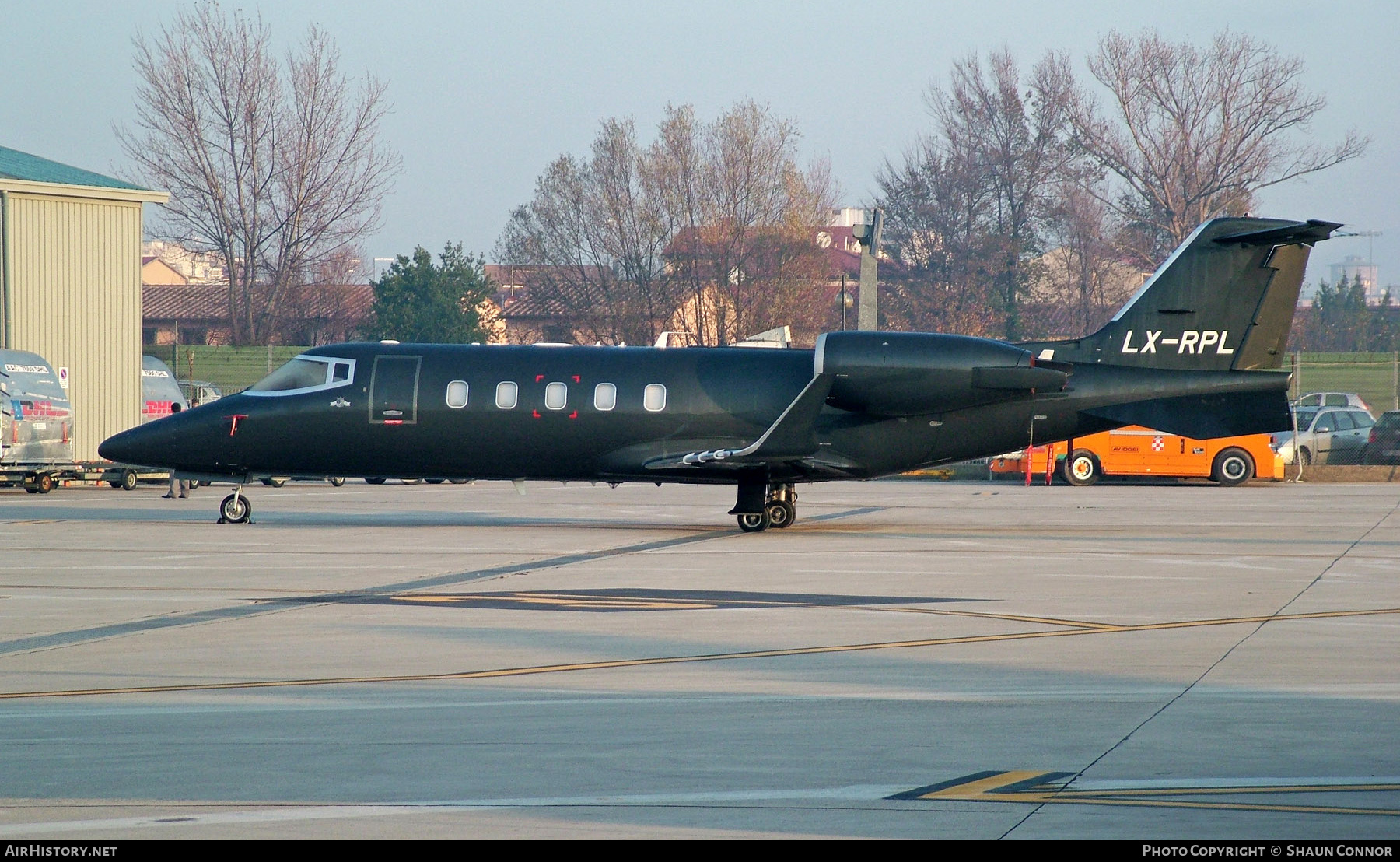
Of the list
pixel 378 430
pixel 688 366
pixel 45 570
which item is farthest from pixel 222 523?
pixel 688 366

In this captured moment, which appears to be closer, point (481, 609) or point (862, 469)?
point (481, 609)

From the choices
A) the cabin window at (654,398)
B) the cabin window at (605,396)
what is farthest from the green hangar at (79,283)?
the cabin window at (654,398)

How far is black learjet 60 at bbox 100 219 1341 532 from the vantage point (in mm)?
21172

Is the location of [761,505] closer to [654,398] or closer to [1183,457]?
[654,398]

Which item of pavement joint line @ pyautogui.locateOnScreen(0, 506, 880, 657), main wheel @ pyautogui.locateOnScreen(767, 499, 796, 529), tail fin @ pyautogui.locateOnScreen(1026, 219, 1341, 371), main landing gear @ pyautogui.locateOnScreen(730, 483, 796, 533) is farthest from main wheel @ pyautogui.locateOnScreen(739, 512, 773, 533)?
tail fin @ pyautogui.locateOnScreen(1026, 219, 1341, 371)

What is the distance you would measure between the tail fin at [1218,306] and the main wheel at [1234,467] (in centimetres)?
1337

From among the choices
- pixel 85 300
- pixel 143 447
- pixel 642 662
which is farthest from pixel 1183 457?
pixel 85 300

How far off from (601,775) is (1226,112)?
6979 centimetres

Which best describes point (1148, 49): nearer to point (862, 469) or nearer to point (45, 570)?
point (862, 469)

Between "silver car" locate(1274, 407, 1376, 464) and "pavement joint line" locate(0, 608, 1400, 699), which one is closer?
"pavement joint line" locate(0, 608, 1400, 699)

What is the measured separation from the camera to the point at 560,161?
224ft

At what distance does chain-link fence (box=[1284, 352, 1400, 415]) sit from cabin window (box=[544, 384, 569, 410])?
20.6 meters

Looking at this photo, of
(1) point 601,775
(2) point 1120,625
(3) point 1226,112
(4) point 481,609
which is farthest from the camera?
(3) point 1226,112

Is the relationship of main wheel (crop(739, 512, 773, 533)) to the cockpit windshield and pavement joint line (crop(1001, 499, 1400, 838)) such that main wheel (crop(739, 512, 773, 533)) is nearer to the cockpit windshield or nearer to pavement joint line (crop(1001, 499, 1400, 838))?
the cockpit windshield
